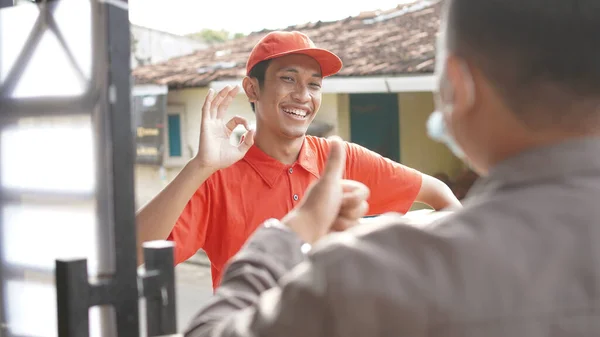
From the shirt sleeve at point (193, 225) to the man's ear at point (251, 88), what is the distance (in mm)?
465

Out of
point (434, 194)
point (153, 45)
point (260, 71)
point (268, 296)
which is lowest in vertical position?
point (434, 194)

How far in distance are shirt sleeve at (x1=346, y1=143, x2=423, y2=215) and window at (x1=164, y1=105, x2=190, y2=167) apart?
29.6 feet

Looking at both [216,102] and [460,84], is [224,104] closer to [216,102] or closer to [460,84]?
[216,102]

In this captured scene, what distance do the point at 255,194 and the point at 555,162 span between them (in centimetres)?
159

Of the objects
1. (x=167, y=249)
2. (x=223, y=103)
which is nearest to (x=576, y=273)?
(x=167, y=249)

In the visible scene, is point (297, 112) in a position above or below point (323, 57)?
below

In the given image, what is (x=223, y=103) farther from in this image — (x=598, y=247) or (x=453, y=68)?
(x=598, y=247)

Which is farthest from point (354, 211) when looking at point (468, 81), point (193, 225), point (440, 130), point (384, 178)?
point (384, 178)

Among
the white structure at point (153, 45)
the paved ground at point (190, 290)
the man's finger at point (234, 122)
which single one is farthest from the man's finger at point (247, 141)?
the white structure at point (153, 45)

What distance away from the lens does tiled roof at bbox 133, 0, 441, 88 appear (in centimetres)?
892

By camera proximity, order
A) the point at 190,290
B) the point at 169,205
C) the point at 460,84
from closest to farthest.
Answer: the point at 460,84, the point at 169,205, the point at 190,290

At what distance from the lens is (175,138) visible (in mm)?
11758

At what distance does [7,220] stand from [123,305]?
1.50 feet

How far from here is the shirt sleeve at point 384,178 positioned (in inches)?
101
